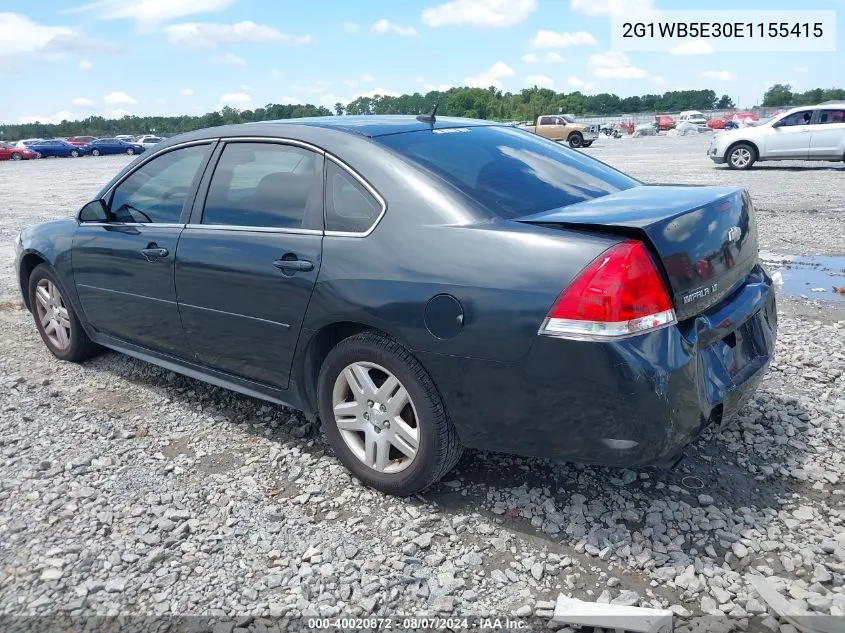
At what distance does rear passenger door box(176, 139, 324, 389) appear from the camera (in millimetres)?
3268

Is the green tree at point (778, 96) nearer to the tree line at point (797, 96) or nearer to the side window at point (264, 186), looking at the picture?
the tree line at point (797, 96)

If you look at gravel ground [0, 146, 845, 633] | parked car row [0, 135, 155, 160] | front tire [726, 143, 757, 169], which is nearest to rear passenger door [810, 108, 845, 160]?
front tire [726, 143, 757, 169]

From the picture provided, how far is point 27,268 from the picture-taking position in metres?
5.25

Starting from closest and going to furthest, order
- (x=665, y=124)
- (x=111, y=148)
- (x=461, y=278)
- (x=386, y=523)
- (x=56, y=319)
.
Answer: (x=461, y=278)
(x=386, y=523)
(x=56, y=319)
(x=111, y=148)
(x=665, y=124)

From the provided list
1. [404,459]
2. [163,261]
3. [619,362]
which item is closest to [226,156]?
[163,261]

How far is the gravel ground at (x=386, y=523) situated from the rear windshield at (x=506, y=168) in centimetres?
127

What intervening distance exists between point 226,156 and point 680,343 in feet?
8.28

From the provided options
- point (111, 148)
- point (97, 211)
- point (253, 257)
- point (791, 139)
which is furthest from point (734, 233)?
point (111, 148)

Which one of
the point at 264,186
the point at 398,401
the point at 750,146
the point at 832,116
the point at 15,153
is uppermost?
the point at 15,153

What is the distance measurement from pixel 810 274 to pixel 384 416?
210 inches

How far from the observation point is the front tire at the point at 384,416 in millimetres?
2902

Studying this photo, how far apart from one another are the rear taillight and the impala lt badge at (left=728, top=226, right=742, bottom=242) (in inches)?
26.4

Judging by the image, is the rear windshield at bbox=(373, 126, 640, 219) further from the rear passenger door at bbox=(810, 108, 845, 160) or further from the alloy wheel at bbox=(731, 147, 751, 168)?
the rear passenger door at bbox=(810, 108, 845, 160)

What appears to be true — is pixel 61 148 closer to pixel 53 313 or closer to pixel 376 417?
pixel 53 313
